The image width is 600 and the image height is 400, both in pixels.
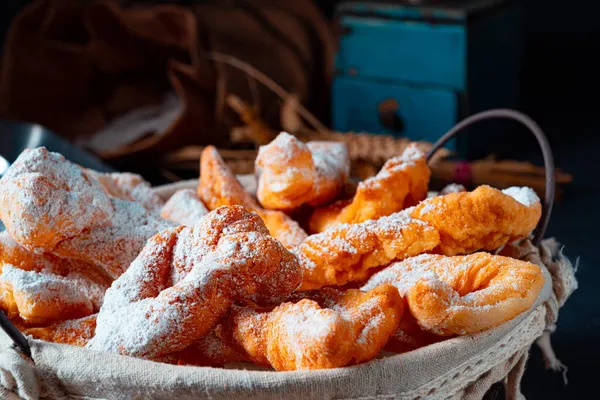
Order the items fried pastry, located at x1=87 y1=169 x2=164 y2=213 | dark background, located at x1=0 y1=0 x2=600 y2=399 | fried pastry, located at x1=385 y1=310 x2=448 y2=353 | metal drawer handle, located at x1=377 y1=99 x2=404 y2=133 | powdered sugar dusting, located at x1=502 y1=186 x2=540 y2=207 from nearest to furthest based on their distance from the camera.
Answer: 1. fried pastry, located at x1=385 y1=310 x2=448 y2=353
2. powdered sugar dusting, located at x1=502 y1=186 x2=540 y2=207
3. fried pastry, located at x1=87 y1=169 x2=164 y2=213
4. dark background, located at x1=0 y1=0 x2=600 y2=399
5. metal drawer handle, located at x1=377 y1=99 x2=404 y2=133

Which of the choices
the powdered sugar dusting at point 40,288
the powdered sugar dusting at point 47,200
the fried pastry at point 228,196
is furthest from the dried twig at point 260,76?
the powdered sugar dusting at point 40,288

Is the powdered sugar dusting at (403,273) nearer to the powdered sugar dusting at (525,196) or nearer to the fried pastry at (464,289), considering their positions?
the fried pastry at (464,289)

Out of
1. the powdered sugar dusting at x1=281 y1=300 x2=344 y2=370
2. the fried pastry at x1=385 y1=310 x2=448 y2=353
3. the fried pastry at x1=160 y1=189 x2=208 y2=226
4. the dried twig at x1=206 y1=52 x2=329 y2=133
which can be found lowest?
the dried twig at x1=206 y1=52 x2=329 y2=133

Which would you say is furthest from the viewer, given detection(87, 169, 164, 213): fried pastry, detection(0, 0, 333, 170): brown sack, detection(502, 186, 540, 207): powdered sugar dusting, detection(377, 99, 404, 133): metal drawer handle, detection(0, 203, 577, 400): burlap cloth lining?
detection(377, 99, 404, 133): metal drawer handle

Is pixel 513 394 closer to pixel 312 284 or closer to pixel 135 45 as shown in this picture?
pixel 312 284

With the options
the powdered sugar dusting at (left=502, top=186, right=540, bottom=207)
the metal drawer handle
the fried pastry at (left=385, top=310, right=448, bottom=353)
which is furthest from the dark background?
the fried pastry at (left=385, top=310, right=448, bottom=353)

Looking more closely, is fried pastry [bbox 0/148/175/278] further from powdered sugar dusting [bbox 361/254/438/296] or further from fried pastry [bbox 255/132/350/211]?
powdered sugar dusting [bbox 361/254/438/296]

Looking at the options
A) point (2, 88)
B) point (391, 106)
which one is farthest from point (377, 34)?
point (2, 88)
